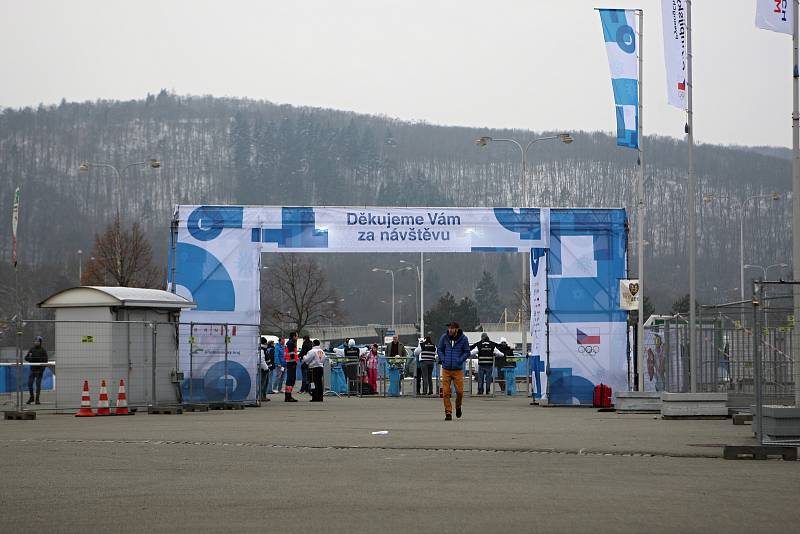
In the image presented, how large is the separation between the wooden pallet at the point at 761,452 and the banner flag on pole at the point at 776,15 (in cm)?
738

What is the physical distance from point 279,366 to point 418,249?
494 inches

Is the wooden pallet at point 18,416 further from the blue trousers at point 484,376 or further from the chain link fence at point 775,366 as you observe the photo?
the blue trousers at point 484,376

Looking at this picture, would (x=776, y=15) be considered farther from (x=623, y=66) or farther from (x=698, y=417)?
(x=623, y=66)

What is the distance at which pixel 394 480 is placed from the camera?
11.4 meters

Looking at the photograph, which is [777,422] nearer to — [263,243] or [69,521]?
[69,521]

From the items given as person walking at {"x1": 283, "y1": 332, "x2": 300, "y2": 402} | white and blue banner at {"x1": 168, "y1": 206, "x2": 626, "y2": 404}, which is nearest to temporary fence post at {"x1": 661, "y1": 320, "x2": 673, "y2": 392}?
white and blue banner at {"x1": 168, "y1": 206, "x2": 626, "y2": 404}

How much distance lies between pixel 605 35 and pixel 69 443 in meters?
16.1

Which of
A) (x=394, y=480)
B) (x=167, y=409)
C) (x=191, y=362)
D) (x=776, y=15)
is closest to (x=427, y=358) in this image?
(x=191, y=362)

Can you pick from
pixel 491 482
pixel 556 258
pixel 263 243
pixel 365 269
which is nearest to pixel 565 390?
pixel 556 258

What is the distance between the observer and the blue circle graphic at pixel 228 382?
2872 centimetres

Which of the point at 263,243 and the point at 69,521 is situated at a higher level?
the point at 263,243

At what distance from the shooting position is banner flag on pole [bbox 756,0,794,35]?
60.3ft

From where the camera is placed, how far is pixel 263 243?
98.4 ft

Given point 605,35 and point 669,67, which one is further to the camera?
point 605,35
